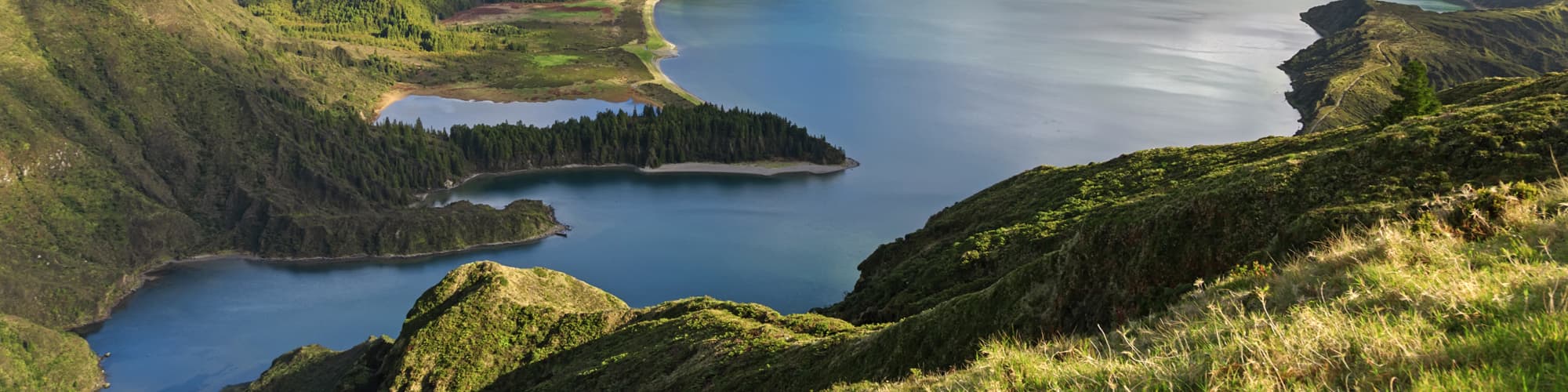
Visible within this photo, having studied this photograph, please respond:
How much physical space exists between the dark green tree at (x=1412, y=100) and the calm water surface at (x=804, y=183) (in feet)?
163

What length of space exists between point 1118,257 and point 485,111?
161 m

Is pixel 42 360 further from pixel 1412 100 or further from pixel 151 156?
pixel 1412 100

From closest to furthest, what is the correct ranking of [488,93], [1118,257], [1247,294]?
[1247,294]
[1118,257]
[488,93]

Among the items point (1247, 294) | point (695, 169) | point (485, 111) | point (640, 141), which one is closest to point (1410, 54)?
point (695, 169)

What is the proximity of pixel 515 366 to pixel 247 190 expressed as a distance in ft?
298

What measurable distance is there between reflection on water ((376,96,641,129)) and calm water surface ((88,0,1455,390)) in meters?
1.11

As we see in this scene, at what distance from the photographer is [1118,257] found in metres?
17.7

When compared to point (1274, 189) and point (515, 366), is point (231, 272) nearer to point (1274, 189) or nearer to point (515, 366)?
point (515, 366)

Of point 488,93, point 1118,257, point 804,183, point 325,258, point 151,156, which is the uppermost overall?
point 488,93

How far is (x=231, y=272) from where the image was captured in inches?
4151

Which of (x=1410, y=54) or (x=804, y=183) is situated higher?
(x=1410, y=54)

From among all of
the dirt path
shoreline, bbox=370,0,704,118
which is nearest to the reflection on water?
shoreline, bbox=370,0,704,118

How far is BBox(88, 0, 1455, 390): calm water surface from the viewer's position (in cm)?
8812

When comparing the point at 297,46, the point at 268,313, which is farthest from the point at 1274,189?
the point at 297,46
